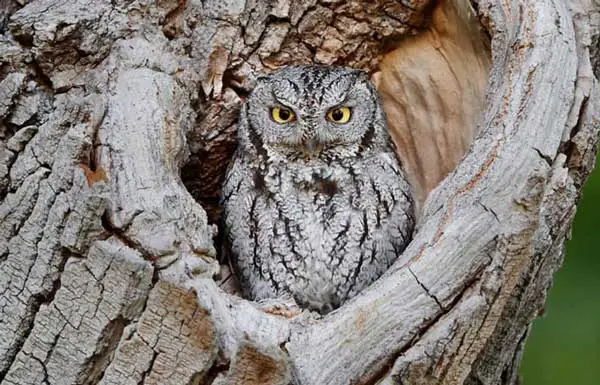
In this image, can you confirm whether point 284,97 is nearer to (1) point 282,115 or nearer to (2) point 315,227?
(1) point 282,115

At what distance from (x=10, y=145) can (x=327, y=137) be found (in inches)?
42.1

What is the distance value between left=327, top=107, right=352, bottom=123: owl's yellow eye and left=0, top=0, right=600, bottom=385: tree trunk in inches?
13.9

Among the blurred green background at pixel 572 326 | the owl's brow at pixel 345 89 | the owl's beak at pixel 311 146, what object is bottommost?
the blurred green background at pixel 572 326

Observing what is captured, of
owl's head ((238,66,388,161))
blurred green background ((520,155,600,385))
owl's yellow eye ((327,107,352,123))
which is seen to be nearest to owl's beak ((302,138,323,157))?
owl's head ((238,66,388,161))

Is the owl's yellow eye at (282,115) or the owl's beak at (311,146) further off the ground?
the owl's yellow eye at (282,115)

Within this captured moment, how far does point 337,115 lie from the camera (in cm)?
349

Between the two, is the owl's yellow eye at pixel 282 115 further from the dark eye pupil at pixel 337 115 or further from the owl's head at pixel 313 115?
the dark eye pupil at pixel 337 115

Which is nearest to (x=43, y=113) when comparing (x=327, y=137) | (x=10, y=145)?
(x=10, y=145)

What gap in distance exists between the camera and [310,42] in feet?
11.7

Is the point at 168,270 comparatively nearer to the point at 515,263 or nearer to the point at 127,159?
the point at 127,159

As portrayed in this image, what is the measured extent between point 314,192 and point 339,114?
0.93 feet

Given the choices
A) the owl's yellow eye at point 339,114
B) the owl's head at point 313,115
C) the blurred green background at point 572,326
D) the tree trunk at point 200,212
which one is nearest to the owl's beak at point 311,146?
the owl's head at point 313,115

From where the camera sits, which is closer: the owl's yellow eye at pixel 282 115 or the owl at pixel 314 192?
the owl at pixel 314 192

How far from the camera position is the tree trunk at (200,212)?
8.46 ft
